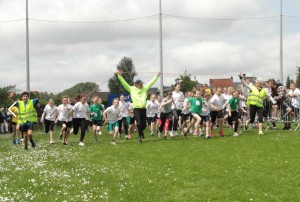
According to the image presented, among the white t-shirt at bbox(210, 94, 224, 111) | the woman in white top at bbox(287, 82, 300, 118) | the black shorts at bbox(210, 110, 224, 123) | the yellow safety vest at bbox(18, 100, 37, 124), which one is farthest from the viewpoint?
the woman in white top at bbox(287, 82, 300, 118)

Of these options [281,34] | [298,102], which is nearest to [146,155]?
[298,102]

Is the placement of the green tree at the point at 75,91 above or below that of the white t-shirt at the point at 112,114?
above

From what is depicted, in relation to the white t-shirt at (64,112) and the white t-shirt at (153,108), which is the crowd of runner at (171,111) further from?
the white t-shirt at (153,108)

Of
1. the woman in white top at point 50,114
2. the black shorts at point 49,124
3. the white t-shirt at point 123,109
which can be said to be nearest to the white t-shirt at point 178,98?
the white t-shirt at point 123,109

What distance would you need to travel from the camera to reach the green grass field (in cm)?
782

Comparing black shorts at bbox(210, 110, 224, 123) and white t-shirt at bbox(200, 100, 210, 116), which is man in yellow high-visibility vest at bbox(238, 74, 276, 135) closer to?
black shorts at bbox(210, 110, 224, 123)

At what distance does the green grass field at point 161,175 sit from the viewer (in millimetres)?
7816

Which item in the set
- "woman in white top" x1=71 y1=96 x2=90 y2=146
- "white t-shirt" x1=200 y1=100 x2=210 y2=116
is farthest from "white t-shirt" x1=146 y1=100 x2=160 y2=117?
"woman in white top" x1=71 y1=96 x2=90 y2=146

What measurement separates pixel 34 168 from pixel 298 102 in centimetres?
1227

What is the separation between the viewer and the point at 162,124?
769 inches

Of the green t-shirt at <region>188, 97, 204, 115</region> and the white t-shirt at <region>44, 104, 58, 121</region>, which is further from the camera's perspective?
the white t-shirt at <region>44, 104, 58, 121</region>

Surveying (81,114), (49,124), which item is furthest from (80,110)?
(49,124)

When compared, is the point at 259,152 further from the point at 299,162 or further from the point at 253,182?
the point at 253,182

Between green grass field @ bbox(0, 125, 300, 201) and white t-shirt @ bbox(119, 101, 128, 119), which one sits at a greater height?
white t-shirt @ bbox(119, 101, 128, 119)
